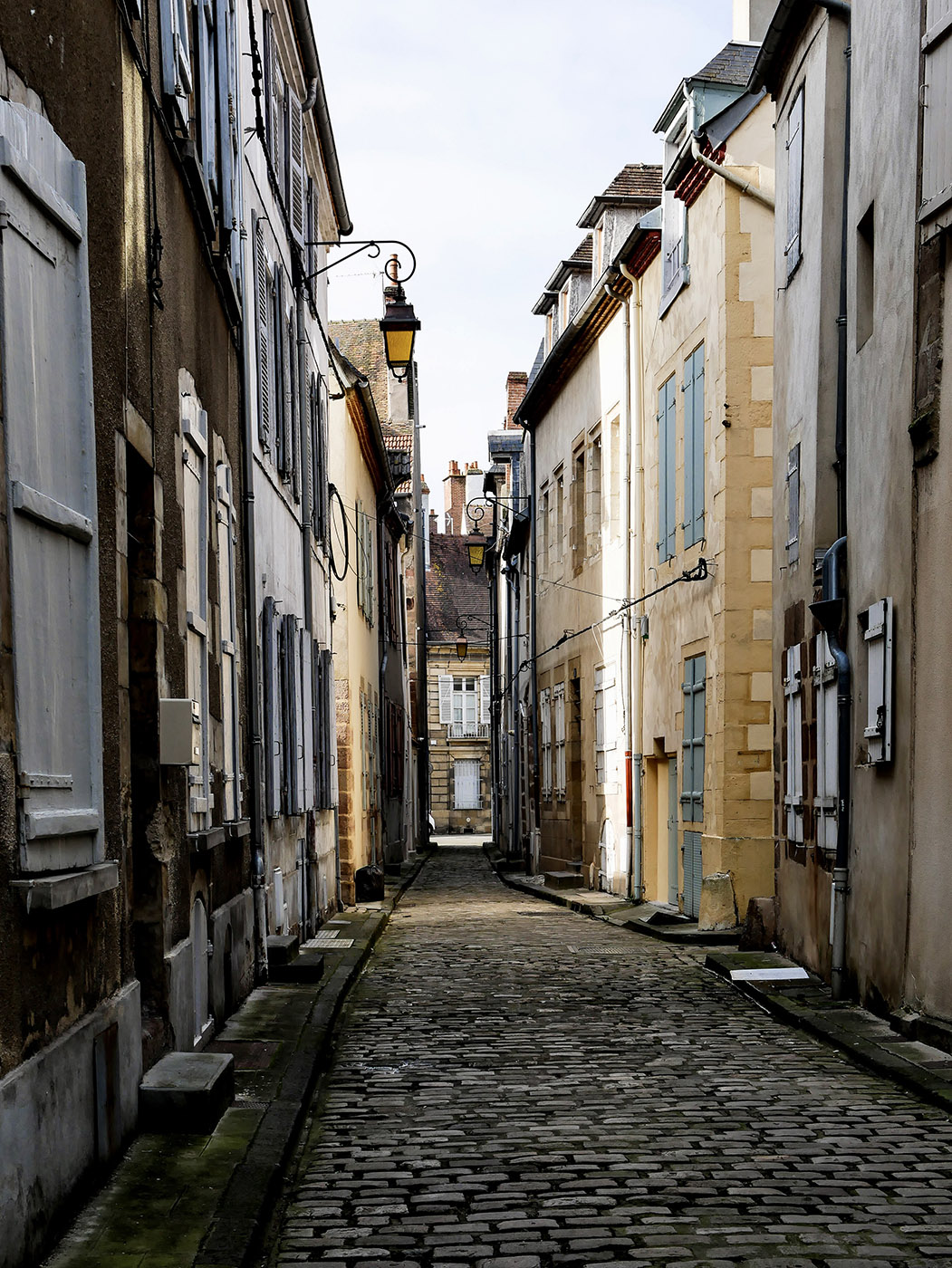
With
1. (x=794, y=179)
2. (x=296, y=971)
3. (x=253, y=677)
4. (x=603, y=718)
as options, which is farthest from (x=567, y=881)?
(x=253, y=677)

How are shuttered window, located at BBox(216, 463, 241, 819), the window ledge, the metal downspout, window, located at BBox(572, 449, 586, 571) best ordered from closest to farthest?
the window ledge
shuttered window, located at BBox(216, 463, 241, 819)
the metal downspout
window, located at BBox(572, 449, 586, 571)

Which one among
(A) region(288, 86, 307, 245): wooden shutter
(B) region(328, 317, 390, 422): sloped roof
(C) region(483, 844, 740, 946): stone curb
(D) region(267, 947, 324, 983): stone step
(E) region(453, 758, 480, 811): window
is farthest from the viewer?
(E) region(453, 758, 480, 811): window

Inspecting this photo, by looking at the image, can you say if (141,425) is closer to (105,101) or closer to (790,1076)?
(105,101)

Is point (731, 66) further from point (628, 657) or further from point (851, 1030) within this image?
point (851, 1030)

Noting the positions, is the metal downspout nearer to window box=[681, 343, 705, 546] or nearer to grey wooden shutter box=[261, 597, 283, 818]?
window box=[681, 343, 705, 546]

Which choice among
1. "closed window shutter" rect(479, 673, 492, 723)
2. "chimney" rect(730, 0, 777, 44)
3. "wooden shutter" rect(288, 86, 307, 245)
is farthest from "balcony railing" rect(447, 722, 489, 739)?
"wooden shutter" rect(288, 86, 307, 245)

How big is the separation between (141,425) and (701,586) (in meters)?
10.4

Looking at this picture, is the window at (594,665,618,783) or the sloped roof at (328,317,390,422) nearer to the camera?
the window at (594,665,618,783)

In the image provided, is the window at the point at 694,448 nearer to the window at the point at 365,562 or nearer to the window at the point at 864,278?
the window at the point at 864,278

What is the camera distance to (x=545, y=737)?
92.3ft

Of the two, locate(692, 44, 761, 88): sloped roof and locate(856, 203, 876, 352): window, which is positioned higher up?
locate(692, 44, 761, 88): sloped roof

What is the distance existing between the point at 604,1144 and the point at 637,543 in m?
13.9

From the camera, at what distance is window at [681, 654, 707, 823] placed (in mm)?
16469

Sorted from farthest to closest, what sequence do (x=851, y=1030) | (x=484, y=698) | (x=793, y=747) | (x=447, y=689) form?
(x=484, y=698) < (x=447, y=689) < (x=793, y=747) < (x=851, y=1030)
